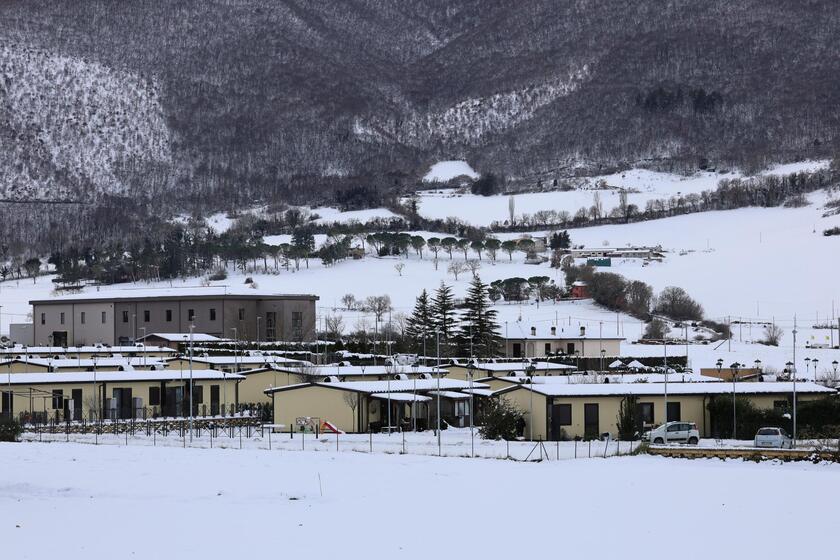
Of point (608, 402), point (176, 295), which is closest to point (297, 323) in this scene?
point (176, 295)

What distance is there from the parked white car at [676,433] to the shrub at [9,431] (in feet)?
63.6

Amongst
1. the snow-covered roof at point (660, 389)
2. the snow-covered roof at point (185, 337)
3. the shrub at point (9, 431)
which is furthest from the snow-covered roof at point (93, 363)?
the snow-covered roof at point (660, 389)

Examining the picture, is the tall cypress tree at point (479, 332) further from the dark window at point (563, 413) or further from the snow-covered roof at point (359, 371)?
the dark window at point (563, 413)

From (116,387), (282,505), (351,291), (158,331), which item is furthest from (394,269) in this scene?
(282,505)

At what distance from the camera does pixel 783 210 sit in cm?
19250

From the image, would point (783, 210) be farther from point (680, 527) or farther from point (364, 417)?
point (680, 527)

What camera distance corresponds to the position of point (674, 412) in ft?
144

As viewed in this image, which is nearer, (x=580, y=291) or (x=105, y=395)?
(x=105, y=395)

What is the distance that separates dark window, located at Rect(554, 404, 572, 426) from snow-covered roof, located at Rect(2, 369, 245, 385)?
15436 mm

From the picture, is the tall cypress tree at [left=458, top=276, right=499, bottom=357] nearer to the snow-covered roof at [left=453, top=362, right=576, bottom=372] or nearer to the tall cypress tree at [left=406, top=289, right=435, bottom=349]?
the tall cypress tree at [left=406, top=289, right=435, bottom=349]

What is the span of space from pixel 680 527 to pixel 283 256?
14738 centimetres

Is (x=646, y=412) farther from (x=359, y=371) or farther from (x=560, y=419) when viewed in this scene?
(x=359, y=371)

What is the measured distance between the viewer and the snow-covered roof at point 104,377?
4719cm

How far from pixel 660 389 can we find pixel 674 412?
2.99 feet
